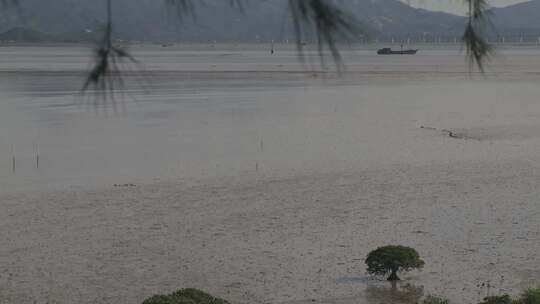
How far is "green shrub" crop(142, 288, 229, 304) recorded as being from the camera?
989cm

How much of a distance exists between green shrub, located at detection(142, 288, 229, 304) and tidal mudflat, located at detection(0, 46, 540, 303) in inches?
87.2

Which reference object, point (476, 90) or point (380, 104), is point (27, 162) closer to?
point (380, 104)

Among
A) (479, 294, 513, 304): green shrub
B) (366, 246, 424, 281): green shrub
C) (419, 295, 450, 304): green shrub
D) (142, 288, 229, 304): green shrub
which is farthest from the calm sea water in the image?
(479, 294, 513, 304): green shrub

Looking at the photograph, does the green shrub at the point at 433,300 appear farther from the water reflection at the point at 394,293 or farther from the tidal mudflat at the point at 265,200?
the tidal mudflat at the point at 265,200

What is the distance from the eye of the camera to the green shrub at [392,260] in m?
12.9

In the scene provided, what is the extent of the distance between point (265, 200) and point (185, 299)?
9567mm

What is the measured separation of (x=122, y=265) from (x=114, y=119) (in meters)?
21.4

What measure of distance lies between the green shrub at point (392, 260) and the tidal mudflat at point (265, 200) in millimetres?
287

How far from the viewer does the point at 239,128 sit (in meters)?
32.2

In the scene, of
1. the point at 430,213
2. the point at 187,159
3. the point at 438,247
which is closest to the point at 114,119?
the point at 187,159

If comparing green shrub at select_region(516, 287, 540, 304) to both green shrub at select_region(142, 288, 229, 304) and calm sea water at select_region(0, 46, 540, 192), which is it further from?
calm sea water at select_region(0, 46, 540, 192)

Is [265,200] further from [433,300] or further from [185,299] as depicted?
[185,299]

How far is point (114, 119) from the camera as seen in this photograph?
35000 mm

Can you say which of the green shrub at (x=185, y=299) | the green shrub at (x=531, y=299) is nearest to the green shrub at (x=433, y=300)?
the green shrub at (x=531, y=299)
